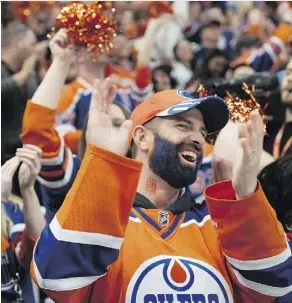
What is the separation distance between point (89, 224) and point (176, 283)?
1.33 feet

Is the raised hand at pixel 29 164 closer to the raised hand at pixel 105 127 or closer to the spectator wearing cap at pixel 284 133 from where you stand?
the raised hand at pixel 105 127

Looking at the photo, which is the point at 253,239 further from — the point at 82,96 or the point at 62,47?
the point at 82,96

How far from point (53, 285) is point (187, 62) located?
19.1 ft

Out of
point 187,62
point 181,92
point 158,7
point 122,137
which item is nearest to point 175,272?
point 122,137

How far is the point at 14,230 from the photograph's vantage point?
11.4ft

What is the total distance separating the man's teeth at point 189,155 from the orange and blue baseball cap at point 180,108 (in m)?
0.14

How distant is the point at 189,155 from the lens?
2572mm

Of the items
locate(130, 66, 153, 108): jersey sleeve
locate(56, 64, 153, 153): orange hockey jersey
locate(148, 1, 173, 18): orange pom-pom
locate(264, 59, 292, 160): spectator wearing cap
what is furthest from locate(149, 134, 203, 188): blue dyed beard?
locate(130, 66, 153, 108): jersey sleeve

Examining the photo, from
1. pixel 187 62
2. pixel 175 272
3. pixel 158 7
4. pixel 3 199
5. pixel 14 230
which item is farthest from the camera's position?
pixel 187 62

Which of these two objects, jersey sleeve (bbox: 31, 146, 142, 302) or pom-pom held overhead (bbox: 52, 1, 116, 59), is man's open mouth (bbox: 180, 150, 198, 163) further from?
pom-pom held overhead (bbox: 52, 1, 116, 59)

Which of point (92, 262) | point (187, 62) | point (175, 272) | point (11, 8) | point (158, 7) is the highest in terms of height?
point (92, 262)

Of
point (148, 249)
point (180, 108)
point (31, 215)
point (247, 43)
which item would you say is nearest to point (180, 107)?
point (180, 108)

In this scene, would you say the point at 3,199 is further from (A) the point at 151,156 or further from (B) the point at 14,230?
(A) the point at 151,156

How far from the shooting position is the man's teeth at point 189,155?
257cm
